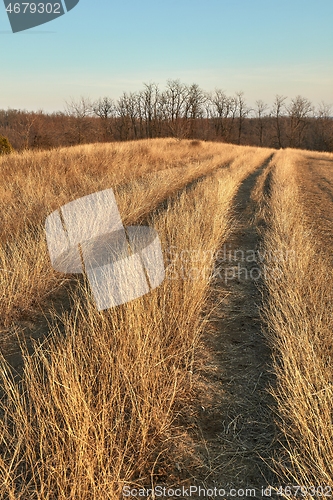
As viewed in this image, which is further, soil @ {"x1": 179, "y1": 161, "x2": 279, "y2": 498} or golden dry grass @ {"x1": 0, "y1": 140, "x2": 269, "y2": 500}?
→ soil @ {"x1": 179, "y1": 161, "x2": 279, "y2": 498}

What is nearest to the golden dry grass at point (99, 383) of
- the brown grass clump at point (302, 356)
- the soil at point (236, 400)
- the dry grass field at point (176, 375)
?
the dry grass field at point (176, 375)

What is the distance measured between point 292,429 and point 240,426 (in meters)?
0.27

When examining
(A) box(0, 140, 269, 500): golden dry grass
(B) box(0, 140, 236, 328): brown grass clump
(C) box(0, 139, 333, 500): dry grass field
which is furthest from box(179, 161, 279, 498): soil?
(B) box(0, 140, 236, 328): brown grass clump

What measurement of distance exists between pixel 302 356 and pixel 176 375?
0.80 m

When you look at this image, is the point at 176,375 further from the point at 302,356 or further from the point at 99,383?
the point at 302,356

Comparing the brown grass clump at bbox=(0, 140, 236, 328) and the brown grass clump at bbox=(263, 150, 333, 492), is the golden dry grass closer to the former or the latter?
the brown grass clump at bbox=(0, 140, 236, 328)

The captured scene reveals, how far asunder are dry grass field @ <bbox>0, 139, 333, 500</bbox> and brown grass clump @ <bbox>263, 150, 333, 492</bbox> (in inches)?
0.5

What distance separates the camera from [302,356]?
2135 mm

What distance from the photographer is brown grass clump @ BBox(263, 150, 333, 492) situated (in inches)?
60.9

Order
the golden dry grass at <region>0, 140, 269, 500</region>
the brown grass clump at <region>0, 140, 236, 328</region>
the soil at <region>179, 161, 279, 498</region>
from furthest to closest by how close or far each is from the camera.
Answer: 1. the brown grass clump at <region>0, 140, 236, 328</region>
2. the soil at <region>179, 161, 279, 498</region>
3. the golden dry grass at <region>0, 140, 269, 500</region>

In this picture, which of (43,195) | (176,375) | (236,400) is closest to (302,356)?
(236,400)

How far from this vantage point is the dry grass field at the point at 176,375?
1.52 meters

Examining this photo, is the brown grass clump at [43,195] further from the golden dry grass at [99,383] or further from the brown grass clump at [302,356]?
the brown grass clump at [302,356]

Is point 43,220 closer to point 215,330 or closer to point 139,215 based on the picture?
Answer: point 139,215
